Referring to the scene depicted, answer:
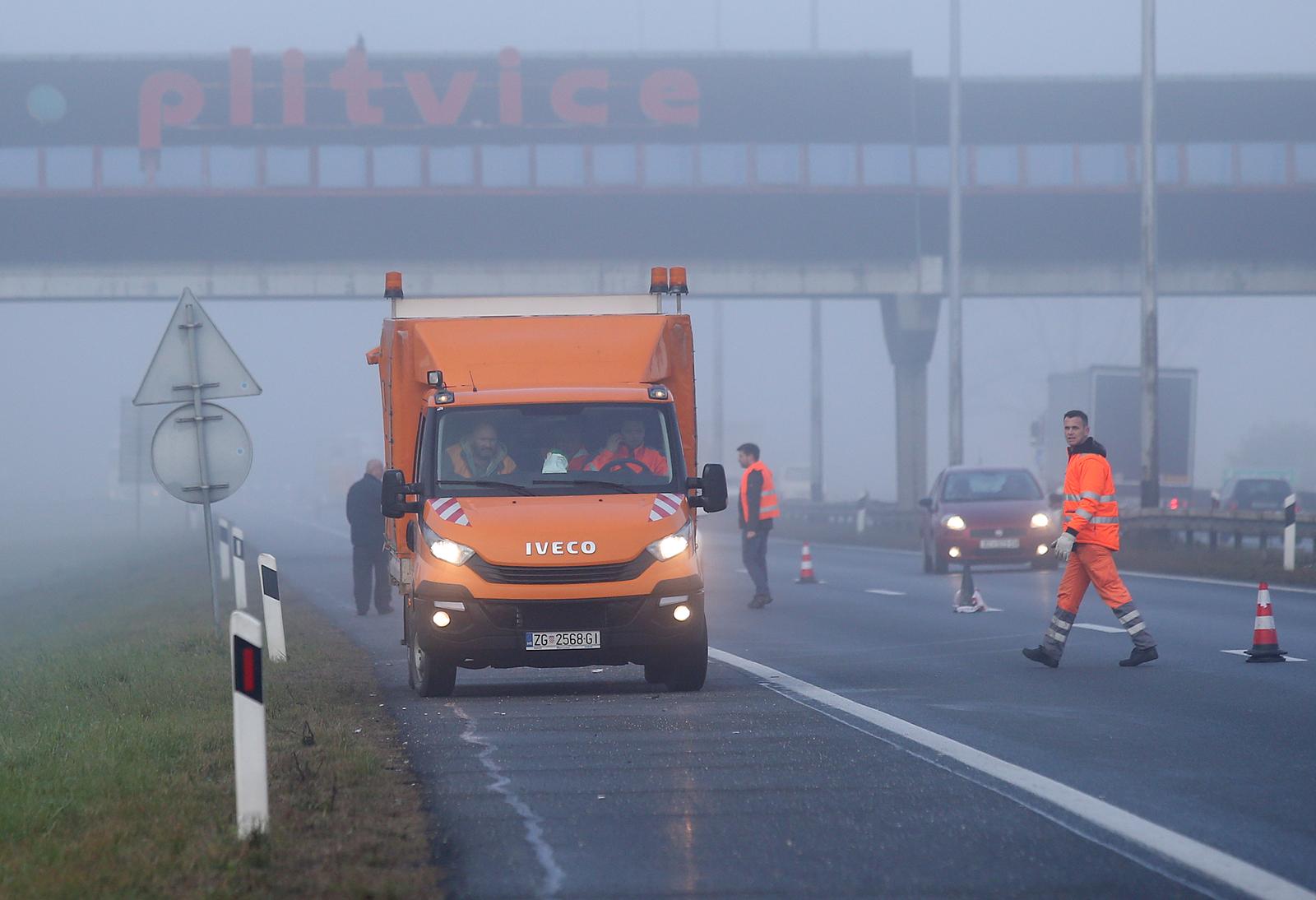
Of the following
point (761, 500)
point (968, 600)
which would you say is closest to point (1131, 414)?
point (761, 500)

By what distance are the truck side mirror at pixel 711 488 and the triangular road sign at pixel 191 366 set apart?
412 cm

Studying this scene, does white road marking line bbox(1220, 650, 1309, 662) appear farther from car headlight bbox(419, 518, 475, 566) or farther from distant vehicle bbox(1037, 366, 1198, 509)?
distant vehicle bbox(1037, 366, 1198, 509)

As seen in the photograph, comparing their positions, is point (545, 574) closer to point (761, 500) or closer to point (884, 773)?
point (884, 773)

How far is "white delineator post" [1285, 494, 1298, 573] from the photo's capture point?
2630 cm

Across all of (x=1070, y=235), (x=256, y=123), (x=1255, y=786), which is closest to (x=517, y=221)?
(x=256, y=123)

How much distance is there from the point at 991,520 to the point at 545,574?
16767mm

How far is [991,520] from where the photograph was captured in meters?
27.7

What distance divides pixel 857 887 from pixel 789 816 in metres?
1.31

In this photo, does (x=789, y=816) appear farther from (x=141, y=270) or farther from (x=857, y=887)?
(x=141, y=270)

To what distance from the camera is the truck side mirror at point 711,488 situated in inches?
481

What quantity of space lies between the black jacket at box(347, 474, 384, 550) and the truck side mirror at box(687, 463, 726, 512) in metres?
10.0

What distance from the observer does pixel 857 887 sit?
625 centimetres

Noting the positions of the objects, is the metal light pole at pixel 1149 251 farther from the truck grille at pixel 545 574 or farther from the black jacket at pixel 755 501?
the truck grille at pixel 545 574

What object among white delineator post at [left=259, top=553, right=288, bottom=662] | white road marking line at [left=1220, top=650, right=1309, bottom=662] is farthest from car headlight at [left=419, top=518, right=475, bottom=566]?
white road marking line at [left=1220, top=650, right=1309, bottom=662]
